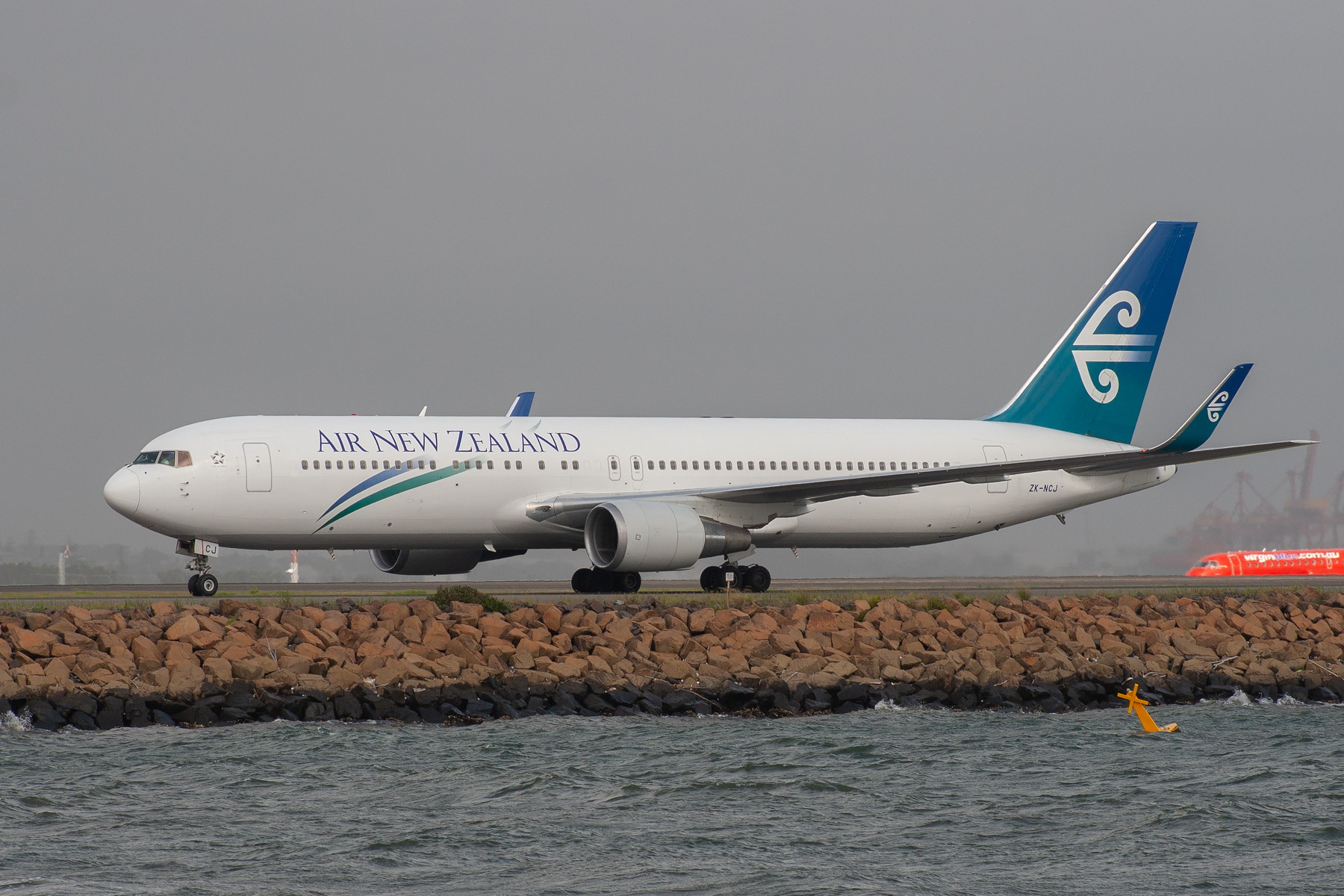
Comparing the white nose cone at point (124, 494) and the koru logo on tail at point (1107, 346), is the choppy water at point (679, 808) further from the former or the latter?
the koru logo on tail at point (1107, 346)

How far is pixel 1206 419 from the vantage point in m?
30.2

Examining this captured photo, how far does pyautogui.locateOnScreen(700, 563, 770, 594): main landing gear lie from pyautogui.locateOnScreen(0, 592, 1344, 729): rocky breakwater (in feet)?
21.7

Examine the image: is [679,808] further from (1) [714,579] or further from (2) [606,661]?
(1) [714,579]

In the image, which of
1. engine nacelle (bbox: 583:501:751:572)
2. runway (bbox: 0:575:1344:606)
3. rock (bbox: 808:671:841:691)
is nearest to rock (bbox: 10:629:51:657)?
runway (bbox: 0:575:1344:606)

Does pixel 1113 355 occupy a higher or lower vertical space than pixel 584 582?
higher

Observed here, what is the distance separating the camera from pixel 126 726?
53.7 feet

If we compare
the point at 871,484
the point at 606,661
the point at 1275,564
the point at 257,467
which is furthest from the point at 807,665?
the point at 1275,564

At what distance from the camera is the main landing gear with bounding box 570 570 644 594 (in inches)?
1136

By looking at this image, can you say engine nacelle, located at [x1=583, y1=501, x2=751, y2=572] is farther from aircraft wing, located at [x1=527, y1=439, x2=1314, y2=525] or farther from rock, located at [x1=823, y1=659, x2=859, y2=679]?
rock, located at [x1=823, y1=659, x2=859, y2=679]

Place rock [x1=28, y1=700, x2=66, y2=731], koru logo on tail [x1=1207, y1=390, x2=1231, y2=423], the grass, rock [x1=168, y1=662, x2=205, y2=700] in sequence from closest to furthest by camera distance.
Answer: rock [x1=28, y1=700, x2=66, y2=731]
rock [x1=168, y1=662, x2=205, y2=700]
the grass
koru logo on tail [x1=1207, y1=390, x2=1231, y2=423]

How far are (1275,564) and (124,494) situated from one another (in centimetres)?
4029

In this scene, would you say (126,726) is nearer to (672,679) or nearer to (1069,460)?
(672,679)

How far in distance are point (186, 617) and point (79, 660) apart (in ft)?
6.09

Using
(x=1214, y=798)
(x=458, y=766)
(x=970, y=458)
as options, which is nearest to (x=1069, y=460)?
(x=970, y=458)
